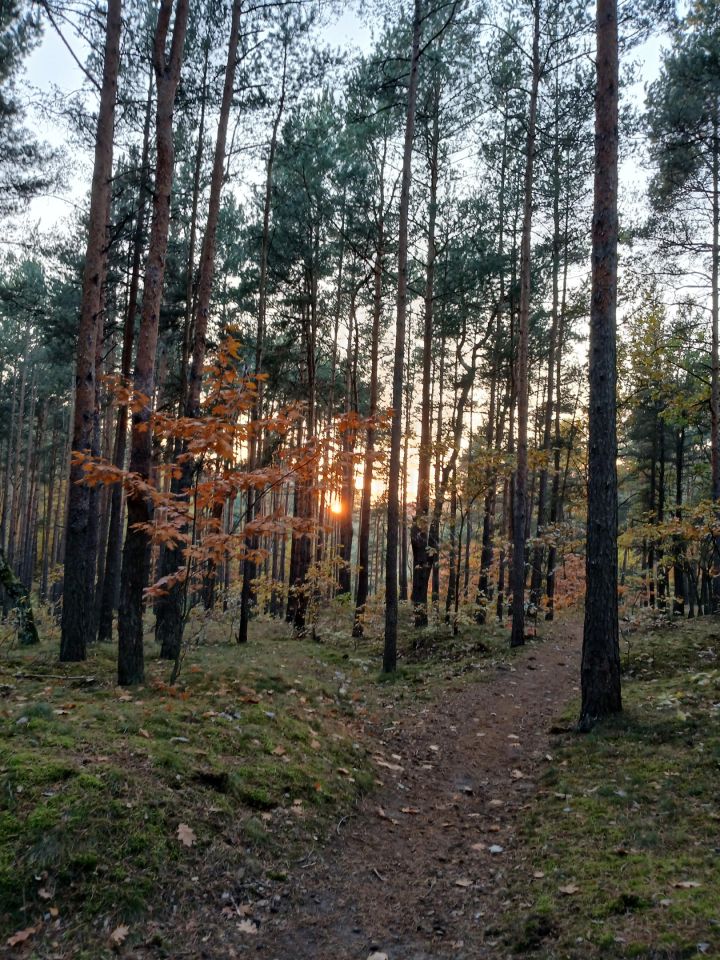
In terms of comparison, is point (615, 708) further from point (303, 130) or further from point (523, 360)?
point (303, 130)

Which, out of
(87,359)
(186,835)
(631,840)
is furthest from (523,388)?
(186,835)

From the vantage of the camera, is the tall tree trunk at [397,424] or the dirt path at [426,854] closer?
the dirt path at [426,854]

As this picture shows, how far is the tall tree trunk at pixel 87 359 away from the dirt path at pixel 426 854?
17.2 feet

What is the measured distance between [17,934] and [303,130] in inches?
633

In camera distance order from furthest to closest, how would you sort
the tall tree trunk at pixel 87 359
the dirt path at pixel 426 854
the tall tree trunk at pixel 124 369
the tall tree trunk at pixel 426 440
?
the tall tree trunk at pixel 426 440
the tall tree trunk at pixel 124 369
the tall tree trunk at pixel 87 359
the dirt path at pixel 426 854

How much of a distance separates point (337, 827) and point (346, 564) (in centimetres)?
1148

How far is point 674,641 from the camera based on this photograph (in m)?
11.3

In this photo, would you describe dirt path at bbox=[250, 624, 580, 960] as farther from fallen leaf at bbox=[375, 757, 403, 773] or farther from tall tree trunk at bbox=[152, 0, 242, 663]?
tall tree trunk at bbox=[152, 0, 242, 663]

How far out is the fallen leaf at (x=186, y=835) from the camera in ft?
13.0

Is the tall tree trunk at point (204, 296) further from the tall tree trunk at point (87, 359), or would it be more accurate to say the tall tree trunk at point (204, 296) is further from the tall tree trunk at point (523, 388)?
the tall tree trunk at point (523, 388)

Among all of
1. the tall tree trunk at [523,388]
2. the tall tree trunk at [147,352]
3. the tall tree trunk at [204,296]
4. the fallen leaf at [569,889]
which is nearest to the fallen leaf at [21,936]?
the fallen leaf at [569,889]

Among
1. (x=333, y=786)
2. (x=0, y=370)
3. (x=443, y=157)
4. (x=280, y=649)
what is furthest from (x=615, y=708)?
(x=0, y=370)

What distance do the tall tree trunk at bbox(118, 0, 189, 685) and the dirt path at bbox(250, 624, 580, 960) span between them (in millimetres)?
3368

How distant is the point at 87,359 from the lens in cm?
888
